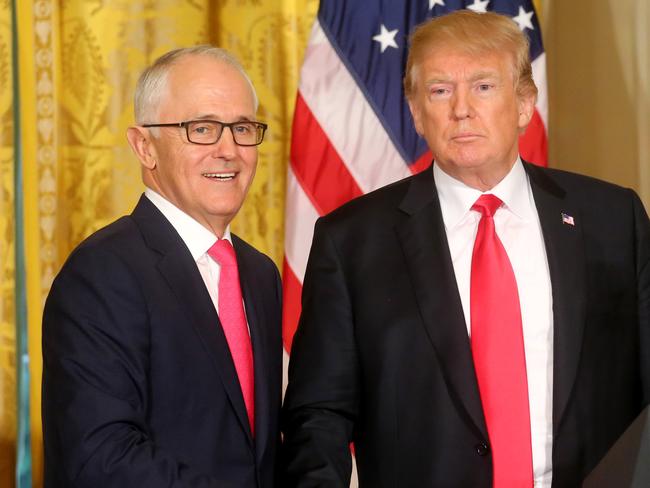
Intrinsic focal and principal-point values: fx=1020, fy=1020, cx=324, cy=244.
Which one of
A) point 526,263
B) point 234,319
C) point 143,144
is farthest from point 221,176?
point 526,263

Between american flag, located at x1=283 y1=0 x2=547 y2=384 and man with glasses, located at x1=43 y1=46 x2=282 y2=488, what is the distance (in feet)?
4.14

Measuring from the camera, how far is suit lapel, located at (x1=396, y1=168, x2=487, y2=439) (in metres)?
2.04

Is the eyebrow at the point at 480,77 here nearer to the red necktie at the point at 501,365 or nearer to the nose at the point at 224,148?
the red necktie at the point at 501,365

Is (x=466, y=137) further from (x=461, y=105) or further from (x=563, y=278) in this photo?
(x=563, y=278)

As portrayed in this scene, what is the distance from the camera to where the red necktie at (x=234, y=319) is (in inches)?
78.6

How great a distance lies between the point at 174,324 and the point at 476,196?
0.73 meters

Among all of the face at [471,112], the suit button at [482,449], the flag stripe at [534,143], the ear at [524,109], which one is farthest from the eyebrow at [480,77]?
the flag stripe at [534,143]

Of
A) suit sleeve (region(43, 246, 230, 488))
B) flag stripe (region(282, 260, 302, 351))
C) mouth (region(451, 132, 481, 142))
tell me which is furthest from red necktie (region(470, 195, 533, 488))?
flag stripe (region(282, 260, 302, 351))

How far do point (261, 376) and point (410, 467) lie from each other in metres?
0.37

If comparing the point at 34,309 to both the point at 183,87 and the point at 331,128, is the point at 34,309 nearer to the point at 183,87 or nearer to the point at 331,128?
the point at 331,128

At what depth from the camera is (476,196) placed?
2.20 m

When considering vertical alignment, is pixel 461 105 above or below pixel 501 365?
above

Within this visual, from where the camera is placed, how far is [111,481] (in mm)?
1701

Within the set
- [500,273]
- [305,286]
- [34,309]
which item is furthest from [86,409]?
[34,309]
